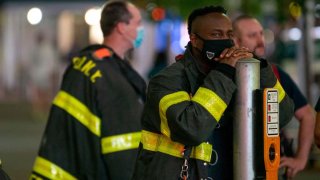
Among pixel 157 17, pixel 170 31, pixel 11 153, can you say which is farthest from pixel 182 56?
pixel 170 31

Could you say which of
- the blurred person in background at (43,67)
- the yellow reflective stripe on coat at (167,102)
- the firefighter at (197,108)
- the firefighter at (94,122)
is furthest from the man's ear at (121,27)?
the blurred person in background at (43,67)

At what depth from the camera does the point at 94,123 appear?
617 centimetres

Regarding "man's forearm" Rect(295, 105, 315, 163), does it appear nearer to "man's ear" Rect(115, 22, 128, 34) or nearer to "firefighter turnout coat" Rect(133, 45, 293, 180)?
"man's ear" Rect(115, 22, 128, 34)

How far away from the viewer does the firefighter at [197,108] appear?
419 cm

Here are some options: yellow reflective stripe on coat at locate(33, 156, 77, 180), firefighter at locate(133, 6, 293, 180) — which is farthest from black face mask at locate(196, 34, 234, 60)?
yellow reflective stripe on coat at locate(33, 156, 77, 180)

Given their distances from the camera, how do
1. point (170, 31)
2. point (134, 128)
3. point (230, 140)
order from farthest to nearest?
point (170, 31)
point (134, 128)
point (230, 140)

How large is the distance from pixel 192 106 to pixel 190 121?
0.07 metres

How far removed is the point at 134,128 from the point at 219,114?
6.65 ft

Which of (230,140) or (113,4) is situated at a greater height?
→ (113,4)

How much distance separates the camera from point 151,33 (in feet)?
96.0

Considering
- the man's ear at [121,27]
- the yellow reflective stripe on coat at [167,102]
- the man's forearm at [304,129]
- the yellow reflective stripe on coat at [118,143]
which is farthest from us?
the man's ear at [121,27]

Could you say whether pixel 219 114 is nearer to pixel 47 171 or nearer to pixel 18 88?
pixel 47 171

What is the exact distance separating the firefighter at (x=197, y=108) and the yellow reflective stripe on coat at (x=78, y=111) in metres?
1.59

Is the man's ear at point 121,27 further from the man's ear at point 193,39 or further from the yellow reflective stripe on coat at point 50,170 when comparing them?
the man's ear at point 193,39
